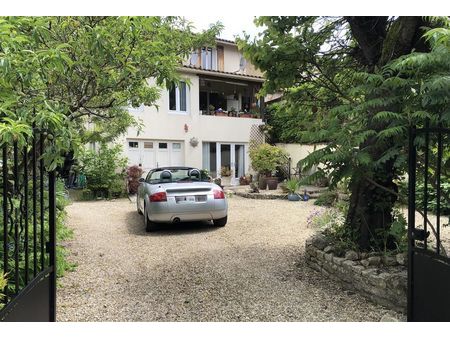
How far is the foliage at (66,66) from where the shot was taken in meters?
2.33

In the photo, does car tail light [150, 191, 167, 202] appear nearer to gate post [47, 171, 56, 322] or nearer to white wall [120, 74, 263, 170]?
gate post [47, 171, 56, 322]

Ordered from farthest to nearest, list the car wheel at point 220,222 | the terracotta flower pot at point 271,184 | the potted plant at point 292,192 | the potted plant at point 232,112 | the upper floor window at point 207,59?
the potted plant at point 232,112
the upper floor window at point 207,59
the terracotta flower pot at point 271,184
the potted plant at point 292,192
the car wheel at point 220,222

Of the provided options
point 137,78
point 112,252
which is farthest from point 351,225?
point 112,252

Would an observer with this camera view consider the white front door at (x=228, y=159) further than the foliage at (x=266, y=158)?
Yes

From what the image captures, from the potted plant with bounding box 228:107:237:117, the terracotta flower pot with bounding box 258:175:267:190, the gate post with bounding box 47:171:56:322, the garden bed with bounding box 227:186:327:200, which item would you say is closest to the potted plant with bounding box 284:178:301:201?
the garden bed with bounding box 227:186:327:200

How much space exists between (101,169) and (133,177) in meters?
1.21

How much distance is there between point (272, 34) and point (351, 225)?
293 cm

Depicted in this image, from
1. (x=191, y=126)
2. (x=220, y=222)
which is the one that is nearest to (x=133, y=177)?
(x=191, y=126)

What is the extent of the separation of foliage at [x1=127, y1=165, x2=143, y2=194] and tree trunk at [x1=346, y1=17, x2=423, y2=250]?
1028cm

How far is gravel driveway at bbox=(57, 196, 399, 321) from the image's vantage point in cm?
378

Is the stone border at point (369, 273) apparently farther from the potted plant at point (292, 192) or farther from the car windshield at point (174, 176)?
the potted plant at point (292, 192)

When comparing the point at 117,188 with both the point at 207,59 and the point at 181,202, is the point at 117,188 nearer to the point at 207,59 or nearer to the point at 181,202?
the point at 181,202

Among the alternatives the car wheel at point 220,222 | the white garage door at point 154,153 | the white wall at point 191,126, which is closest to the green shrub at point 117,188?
the white garage door at point 154,153

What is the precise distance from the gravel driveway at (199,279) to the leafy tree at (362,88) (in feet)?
3.84
